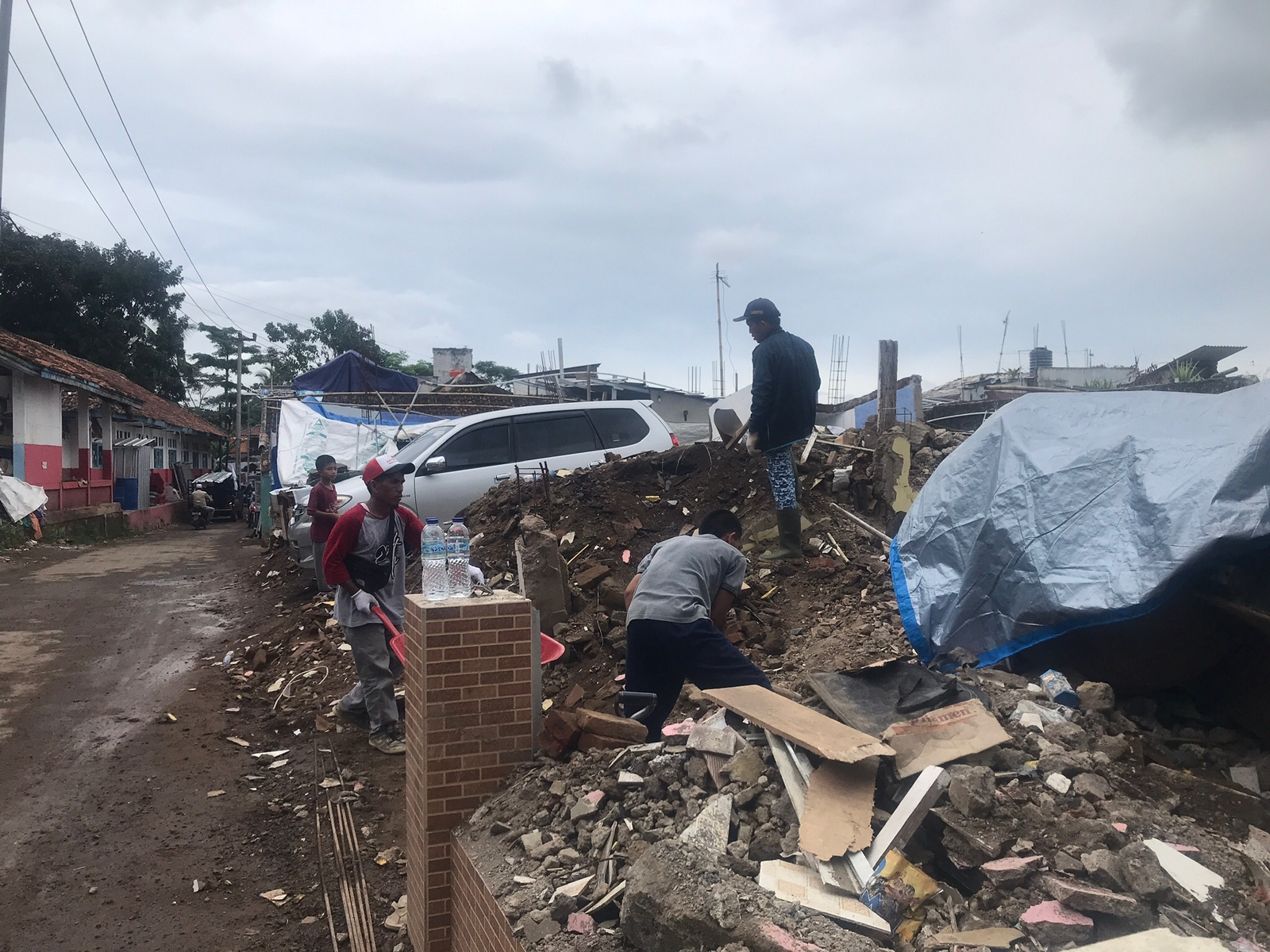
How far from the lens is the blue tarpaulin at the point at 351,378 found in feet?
60.7

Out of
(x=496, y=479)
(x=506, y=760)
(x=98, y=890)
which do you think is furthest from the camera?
(x=496, y=479)

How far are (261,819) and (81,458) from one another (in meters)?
20.7

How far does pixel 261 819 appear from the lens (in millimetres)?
4988

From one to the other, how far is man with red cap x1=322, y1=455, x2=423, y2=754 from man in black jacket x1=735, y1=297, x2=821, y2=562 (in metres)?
2.74

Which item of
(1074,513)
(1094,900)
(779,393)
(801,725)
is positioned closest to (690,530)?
(779,393)

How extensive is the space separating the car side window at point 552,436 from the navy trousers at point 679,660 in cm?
593

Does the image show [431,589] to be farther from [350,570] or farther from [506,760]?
[350,570]

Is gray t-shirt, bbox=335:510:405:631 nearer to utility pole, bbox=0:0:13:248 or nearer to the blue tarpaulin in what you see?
utility pole, bbox=0:0:13:248

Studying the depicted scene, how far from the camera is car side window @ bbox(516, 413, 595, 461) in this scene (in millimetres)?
10047

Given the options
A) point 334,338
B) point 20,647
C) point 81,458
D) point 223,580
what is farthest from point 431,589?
point 334,338

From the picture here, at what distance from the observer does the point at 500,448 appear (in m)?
9.94

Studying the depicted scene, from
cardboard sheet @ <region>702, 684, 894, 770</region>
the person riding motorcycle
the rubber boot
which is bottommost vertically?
the person riding motorcycle

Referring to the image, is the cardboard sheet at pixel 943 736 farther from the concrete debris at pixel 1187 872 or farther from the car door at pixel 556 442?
the car door at pixel 556 442

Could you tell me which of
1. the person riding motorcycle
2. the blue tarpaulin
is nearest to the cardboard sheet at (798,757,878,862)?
the blue tarpaulin
